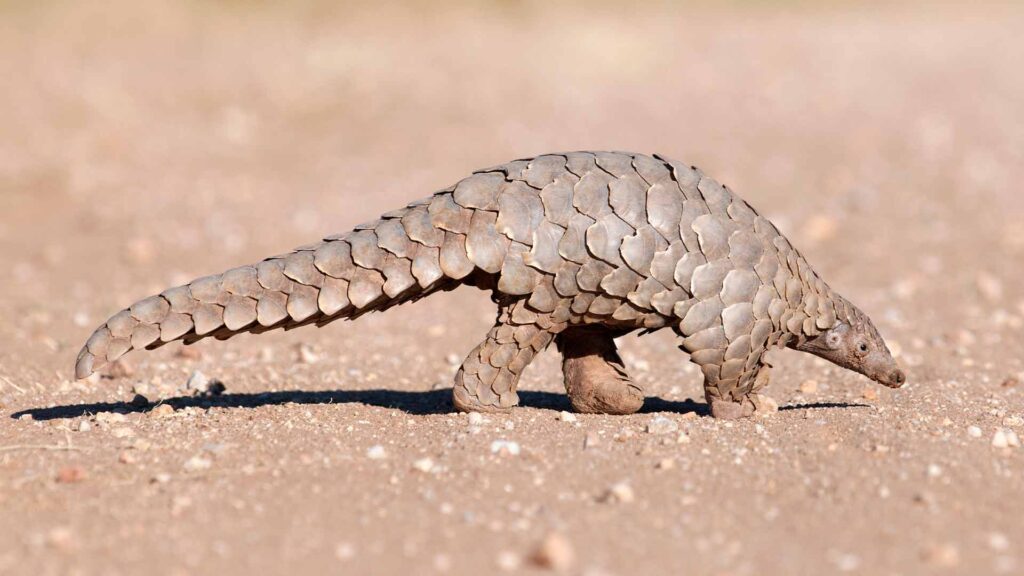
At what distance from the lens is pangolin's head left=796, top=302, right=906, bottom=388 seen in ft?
21.6

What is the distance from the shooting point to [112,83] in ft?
54.5

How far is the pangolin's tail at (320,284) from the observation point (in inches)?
223

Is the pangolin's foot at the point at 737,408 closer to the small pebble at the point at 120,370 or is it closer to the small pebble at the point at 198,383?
the small pebble at the point at 198,383

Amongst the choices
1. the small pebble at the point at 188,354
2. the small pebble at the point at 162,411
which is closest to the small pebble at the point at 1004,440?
the small pebble at the point at 162,411

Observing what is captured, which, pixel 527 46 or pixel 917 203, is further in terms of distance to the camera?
pixel 527 46

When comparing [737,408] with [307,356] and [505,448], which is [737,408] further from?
[307,356]

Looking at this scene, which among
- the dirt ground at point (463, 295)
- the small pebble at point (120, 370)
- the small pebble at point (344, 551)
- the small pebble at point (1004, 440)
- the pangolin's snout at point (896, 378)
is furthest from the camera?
the small pebble at point (120, 370)

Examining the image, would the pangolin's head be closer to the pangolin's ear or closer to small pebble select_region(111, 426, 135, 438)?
the pangolin's ear

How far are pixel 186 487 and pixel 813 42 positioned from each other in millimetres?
21141

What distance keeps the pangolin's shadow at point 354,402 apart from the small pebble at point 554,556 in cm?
233

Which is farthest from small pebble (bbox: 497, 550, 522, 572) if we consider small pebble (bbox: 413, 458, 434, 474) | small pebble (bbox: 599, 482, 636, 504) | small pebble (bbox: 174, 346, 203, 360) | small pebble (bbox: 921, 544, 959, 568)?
small pebble (bbox: 174, 346, 203, 360)

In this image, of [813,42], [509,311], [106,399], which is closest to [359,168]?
[106,399]

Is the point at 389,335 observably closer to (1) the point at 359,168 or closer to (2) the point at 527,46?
(1) the point at 359,168

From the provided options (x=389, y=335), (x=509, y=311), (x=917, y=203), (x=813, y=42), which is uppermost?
(x=813, y=42)
